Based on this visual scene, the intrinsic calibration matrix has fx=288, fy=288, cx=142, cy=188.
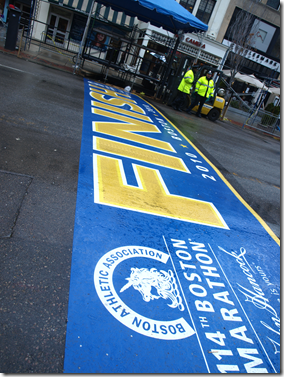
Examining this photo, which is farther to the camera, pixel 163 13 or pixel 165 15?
pixel 165 15

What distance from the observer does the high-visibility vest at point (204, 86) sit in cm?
1249

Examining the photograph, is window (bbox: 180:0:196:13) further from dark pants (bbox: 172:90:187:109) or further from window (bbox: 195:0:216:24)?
dark pants (bbox: 172:90:187:109)

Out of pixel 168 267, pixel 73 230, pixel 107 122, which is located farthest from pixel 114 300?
pixel 107 122

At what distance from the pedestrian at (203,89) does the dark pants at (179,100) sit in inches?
24.3

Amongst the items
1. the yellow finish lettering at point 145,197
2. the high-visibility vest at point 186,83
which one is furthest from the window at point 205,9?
the yellow finish lettering at point 145,197

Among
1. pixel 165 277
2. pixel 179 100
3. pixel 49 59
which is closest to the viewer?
pixel 165 277

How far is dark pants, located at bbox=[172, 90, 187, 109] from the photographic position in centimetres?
1263

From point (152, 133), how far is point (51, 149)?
3539mm

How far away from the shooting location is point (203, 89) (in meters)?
12.7

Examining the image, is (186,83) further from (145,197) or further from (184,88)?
(145,197)

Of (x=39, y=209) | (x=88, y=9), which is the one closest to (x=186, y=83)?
(x=39, y=209)

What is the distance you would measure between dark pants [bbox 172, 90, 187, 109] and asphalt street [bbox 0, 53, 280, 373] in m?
5.48

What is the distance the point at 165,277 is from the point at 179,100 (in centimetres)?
1129

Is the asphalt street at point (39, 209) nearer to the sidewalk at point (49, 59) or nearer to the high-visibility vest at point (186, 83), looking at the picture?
the high-visibility vest at point (186, 83)
